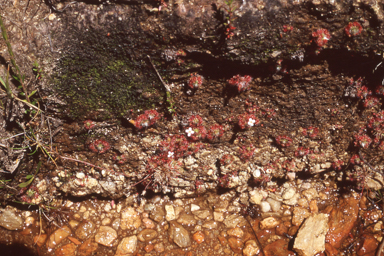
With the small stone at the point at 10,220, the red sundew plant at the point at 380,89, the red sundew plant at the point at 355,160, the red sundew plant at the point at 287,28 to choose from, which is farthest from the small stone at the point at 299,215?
the small stone at the point at 10,220

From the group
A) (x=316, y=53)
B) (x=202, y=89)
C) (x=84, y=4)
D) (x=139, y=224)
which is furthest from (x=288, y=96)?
(x=139, y=224)

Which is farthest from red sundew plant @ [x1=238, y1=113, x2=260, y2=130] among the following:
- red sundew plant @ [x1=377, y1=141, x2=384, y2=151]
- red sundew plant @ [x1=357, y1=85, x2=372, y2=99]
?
red sundew plant @ [x1=377, y1=141, x2=384, y2=151]

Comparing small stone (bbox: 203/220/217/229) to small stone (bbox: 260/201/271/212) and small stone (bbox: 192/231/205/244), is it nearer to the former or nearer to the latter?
small stone (bbox: 192/231/205/244)

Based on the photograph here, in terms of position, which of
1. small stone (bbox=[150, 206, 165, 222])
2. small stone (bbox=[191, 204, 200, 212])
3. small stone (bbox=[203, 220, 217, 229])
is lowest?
small stone (bbox=[203, 220, 217, 229])

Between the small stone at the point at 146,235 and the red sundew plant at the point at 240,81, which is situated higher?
the red sundew plant at the point at 240,81

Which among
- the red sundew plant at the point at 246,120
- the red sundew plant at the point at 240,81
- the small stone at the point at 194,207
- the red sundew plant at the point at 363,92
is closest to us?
the red sundew plant at the point at 240,81

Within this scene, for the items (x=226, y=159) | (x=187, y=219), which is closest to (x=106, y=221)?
(x=187, y=219)

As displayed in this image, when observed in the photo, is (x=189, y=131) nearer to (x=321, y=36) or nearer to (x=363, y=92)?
(x=321, y=36)

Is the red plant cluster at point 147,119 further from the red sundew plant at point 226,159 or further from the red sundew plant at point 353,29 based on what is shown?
the red sundew plant at point 353,29
